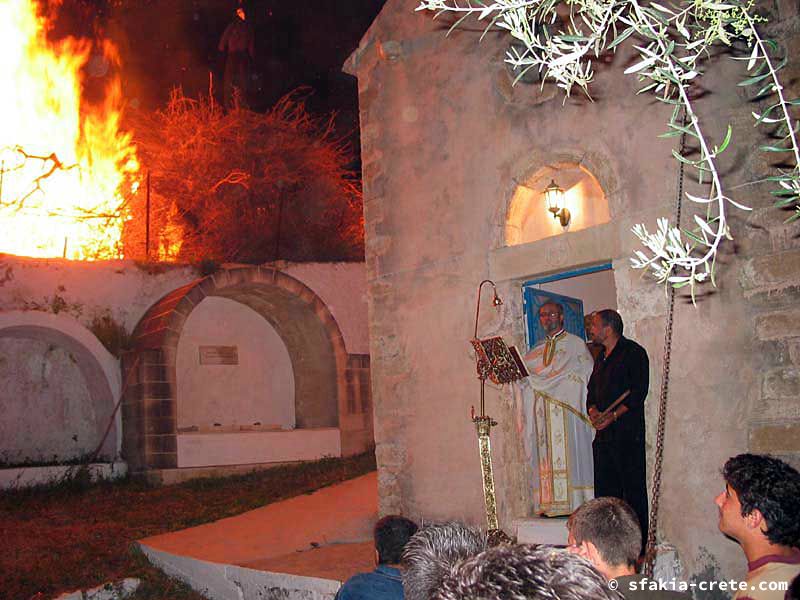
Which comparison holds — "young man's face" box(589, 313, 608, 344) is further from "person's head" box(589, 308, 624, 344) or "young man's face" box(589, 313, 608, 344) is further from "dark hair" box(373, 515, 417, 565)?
"dark hair" box(373, 515, 417, 565)

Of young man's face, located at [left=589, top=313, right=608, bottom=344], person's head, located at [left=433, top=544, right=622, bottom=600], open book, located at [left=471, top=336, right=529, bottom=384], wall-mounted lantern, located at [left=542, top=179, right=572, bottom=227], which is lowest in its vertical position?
person's head, located at [left=433, top=544, right=622, bottom=600]

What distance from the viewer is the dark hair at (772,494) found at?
121 inches

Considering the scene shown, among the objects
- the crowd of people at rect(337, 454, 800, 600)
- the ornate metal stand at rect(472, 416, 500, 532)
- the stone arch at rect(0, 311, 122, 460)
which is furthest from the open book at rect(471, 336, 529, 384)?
the stone arch at rect(0, 311, 122, 460)

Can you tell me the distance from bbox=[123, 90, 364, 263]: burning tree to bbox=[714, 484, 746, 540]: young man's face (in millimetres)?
17659

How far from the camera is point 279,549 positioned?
8.26m

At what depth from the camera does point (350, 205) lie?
24.3 m

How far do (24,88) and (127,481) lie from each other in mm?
10900

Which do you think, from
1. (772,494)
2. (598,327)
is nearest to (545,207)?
(598,327)

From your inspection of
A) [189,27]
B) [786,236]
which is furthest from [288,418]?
[189,27]

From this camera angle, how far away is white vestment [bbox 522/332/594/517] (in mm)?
7336

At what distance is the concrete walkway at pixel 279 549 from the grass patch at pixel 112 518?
0.80 ft

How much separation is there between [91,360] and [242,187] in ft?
34.0

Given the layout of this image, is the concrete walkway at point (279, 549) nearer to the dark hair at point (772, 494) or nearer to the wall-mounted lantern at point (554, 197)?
the wall-mounted lantern at point (554, 197)

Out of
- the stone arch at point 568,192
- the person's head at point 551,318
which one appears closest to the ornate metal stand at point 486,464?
the person's head at point 551,318
